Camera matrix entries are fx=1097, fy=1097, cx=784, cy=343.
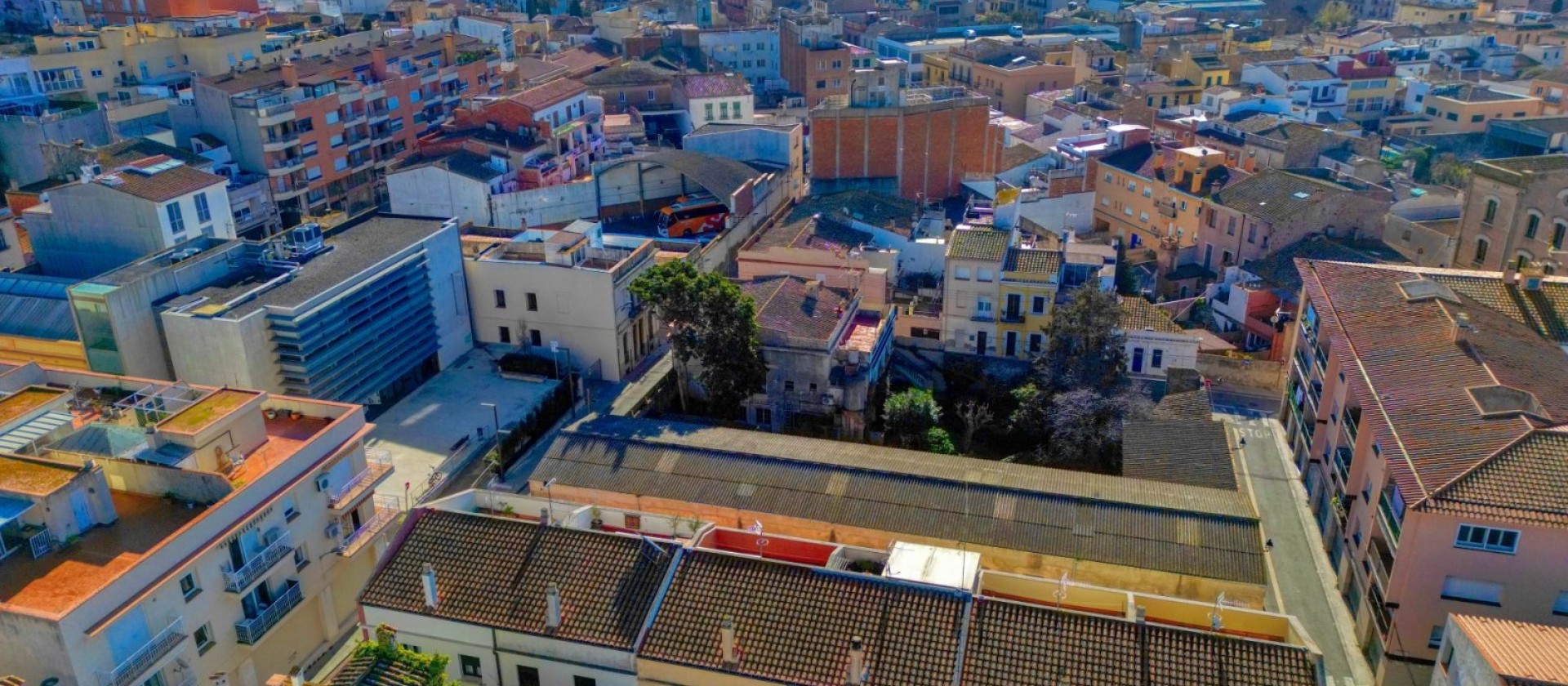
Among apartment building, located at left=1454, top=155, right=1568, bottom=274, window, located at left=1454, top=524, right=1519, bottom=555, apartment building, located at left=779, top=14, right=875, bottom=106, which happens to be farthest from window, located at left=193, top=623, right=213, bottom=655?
apartment building, located at left=779, top=14, right=875, bottom=106

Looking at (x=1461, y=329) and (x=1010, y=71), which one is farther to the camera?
(x=1010, y=71)

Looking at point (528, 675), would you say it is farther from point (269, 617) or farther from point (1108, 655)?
point (1108, 655)

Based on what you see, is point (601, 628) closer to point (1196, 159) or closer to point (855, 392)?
point (855, 392)

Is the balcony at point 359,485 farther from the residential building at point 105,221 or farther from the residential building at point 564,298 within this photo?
the residential building at point 105,221

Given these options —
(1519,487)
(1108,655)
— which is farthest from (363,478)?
(1519,487)

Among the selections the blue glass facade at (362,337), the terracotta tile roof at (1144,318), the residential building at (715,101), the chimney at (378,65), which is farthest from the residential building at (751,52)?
the blue glass facade at (362,337)
